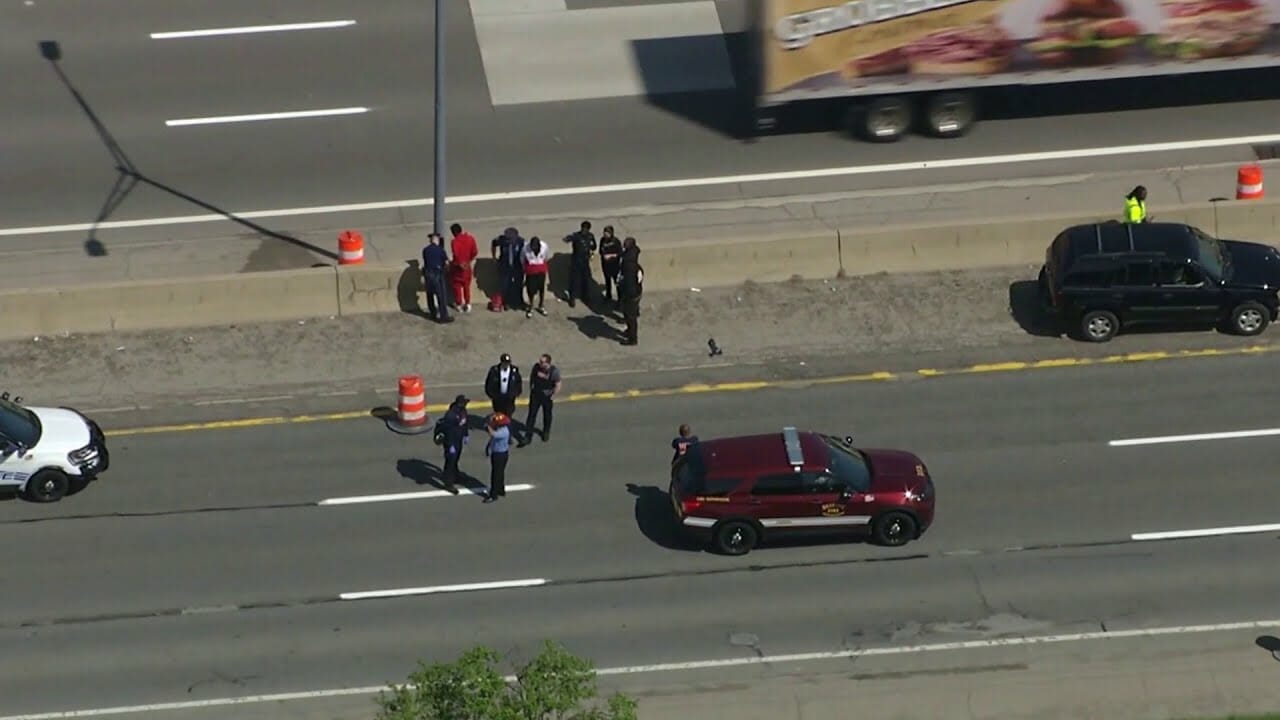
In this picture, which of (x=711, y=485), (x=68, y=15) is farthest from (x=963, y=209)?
(x=68, y=15)

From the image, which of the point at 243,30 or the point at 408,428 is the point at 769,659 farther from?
the point at 243,30

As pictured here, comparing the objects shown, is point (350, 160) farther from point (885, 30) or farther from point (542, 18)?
point (885, 30)

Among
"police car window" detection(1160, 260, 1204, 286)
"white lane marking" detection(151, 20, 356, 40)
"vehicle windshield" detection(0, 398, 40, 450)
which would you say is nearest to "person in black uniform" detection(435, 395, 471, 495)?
"vehicle windshield" detection(0, 398, 40, 450)

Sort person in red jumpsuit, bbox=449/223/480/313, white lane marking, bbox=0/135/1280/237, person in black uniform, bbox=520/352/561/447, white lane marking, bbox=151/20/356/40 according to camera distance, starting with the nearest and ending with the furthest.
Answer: person in black uniform, bbox=520/352/561/447
person in red jumpsuit, bbox=449/223/480/313
white lane marking, bbox=0/135/1280/237
white lane marking, bbox=151/20/356/40

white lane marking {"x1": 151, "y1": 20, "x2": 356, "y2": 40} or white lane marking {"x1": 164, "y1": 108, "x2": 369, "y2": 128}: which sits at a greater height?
white lane marking {"x1": 151, "y1": 20, "x2": 356, "y2": 40}

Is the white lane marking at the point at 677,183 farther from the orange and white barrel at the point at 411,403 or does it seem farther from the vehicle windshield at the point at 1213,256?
the orange and white barrel at the point at 411,403

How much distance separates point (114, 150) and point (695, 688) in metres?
18.0

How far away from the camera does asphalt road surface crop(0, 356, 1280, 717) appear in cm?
2420

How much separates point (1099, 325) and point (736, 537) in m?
7.68

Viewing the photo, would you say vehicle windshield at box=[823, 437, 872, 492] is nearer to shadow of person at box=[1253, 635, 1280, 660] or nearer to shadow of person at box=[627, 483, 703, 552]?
shadow of person at box=[627, 483, 703, 552]

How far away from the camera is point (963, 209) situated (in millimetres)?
33500

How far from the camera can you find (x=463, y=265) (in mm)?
31219

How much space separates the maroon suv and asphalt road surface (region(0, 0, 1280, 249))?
389 inches

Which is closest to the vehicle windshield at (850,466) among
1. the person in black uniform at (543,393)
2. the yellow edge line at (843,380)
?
the yellow edge line at (843,380)
